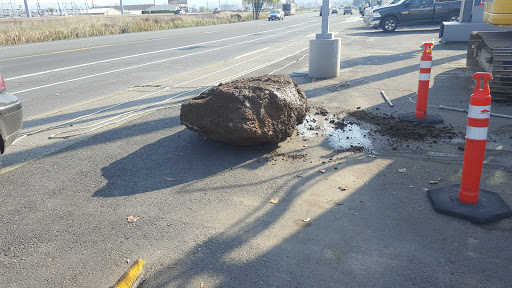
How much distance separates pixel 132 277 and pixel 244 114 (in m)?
2.91

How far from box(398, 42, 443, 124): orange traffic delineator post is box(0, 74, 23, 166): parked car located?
5.99m

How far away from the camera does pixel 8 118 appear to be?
511 centimetres

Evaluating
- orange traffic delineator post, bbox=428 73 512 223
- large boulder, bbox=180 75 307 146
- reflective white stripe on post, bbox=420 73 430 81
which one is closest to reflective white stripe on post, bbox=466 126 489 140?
orange traffic delineator post, bbox=428 73 512 223

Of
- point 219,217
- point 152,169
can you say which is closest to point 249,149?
point 152,169

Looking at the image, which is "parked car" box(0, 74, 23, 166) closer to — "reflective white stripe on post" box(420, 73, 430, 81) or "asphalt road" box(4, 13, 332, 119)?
"asphalt road" box(4, 13, 332, 119)

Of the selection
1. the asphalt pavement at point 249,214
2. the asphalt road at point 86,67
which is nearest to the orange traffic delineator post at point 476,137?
the asphalt pavement at point 249,214

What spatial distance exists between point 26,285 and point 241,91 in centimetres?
351

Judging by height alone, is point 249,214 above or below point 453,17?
below

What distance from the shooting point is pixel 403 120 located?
7.10 metres

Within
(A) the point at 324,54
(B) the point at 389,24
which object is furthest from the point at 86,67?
(B) the point at 389,24

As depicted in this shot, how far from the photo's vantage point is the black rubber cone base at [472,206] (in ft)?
13.0

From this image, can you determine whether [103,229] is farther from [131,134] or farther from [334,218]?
[131,134]

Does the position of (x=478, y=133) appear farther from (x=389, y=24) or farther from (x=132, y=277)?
(x=389, y=24)

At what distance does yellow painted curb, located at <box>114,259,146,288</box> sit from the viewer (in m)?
2.99
